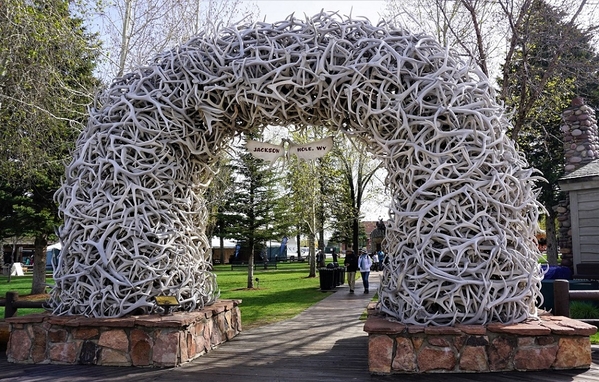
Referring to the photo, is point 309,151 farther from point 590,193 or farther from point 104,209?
point 590,193

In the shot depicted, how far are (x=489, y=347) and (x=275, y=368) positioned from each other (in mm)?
2180

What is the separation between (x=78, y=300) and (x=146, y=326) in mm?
975

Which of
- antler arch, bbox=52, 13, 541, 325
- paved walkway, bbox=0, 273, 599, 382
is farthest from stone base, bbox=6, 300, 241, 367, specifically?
antler arch, bbox=52, 13, 541, 325

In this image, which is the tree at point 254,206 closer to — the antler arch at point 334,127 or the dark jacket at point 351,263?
the dark jacket at point 351,263

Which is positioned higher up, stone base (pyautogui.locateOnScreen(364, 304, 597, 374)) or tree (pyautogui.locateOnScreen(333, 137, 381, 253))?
tree (pyautogui.locateOnScreen(333, 137, 381, 253))

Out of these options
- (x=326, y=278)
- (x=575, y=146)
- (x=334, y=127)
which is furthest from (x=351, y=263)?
(x=334, y=127)

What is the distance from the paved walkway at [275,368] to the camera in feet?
13.5

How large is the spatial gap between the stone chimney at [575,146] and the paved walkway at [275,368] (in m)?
8.16

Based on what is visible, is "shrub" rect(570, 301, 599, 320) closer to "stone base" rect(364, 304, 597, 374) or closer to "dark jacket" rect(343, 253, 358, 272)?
"stone base" rect(364, 304, 597, 374)

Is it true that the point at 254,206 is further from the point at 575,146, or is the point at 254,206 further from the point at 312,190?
the point at 575,146

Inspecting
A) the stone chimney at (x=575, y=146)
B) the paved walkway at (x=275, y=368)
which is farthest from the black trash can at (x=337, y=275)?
the paved walkway at (x=275, y=368)

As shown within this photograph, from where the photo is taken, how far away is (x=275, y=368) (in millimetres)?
4859

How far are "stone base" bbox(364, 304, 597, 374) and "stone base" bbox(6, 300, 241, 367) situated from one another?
2055 millimetres

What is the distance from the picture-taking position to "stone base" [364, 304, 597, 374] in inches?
162
